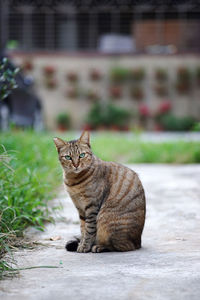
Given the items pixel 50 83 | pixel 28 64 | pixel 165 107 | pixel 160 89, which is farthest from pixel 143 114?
pixel 28 64

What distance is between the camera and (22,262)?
313 cm

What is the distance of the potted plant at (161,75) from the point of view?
17.5 m

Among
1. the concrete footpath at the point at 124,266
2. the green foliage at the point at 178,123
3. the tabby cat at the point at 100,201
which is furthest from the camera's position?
the green foliage at the point at 178,123

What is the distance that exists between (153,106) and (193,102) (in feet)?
4.26

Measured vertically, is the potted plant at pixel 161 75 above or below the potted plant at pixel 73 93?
above

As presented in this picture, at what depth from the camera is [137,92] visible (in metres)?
17.6

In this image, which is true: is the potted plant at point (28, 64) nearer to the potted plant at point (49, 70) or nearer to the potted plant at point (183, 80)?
the potted plant at point (49, 70)

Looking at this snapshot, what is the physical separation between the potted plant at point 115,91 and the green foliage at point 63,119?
5.38 ft

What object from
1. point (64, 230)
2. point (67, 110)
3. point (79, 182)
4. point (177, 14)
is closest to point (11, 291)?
point (79, 182)

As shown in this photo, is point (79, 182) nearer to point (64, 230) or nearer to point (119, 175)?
point (119, 175)

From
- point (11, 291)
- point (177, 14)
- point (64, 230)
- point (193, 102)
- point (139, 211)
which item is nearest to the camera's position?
point (11, 291)

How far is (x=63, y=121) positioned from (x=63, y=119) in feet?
0.26

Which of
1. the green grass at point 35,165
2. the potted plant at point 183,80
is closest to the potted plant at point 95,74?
the potted plant at point 183,80

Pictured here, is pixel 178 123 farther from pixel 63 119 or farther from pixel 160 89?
pixel 63 119
